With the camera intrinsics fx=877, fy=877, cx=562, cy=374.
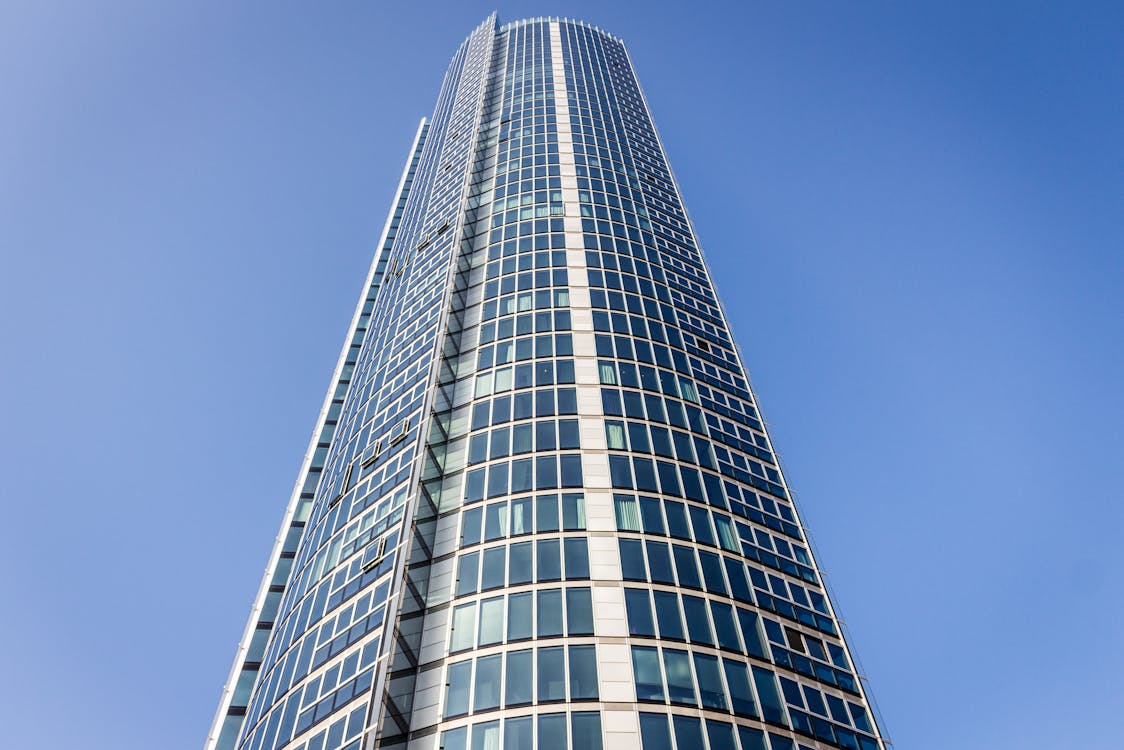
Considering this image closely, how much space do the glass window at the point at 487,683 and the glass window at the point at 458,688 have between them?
0.40 m

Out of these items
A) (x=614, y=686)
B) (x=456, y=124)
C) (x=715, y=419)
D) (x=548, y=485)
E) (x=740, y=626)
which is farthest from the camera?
(x=456, y=124)

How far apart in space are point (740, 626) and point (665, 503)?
767 centimetres

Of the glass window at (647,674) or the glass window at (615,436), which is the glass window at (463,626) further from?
the glass window at (615,436)

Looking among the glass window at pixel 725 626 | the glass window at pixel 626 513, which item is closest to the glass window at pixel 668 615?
the glass window at pixel 725 626

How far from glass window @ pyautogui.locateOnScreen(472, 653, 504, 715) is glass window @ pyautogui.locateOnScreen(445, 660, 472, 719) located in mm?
397

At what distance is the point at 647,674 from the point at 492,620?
289 inches

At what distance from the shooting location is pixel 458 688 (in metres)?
37.0

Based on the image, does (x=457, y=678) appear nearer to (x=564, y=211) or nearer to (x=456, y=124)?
(x=564, y=211)

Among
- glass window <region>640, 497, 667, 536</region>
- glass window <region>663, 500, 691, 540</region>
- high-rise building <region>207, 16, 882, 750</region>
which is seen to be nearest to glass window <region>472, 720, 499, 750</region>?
high-rise building <region>207, 16, 882, 750</region>

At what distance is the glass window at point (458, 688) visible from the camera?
119 feet

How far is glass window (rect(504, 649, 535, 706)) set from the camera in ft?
117

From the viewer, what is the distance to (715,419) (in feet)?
183

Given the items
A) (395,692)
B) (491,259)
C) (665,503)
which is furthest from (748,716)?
(491,259)

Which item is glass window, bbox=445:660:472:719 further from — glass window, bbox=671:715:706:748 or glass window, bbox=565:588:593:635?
glass window, bbox=671:715:706:748
